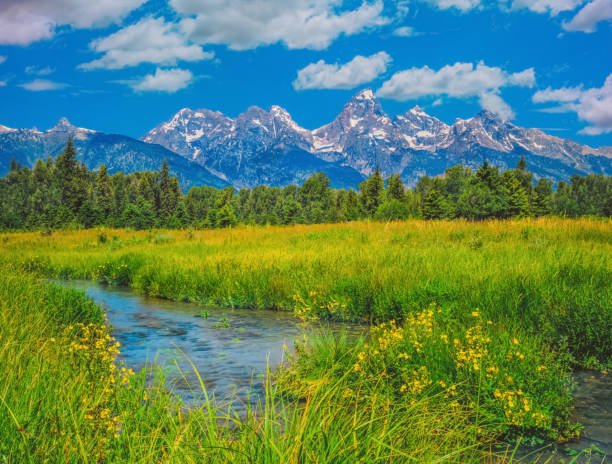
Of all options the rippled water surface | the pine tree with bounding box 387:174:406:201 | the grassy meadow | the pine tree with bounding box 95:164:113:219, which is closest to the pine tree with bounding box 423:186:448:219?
the pine tree with bounding box 387:174:406:201

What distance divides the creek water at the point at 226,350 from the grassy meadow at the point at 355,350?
0.89 feet

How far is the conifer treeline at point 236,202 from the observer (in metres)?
75.6

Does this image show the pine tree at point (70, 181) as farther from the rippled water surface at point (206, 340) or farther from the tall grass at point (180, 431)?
the tall grass at point (180, 431)

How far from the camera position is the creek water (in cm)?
455

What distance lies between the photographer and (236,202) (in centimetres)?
16362

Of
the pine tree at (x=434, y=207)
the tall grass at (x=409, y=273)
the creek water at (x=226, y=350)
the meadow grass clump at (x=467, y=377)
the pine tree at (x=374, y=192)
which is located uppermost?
the pine tree at (x=374, y=192)

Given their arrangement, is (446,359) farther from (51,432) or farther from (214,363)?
(51,432)

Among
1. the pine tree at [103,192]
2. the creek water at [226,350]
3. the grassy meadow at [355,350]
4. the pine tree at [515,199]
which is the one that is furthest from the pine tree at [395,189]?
the creek water at [226,350]

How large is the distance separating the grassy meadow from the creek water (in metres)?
0.27

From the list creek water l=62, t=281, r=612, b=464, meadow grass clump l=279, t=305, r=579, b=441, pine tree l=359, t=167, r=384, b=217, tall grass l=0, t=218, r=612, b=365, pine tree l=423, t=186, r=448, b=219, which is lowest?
creek water l=62, t=281, r=612, b=464

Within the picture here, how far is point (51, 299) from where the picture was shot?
849 cm

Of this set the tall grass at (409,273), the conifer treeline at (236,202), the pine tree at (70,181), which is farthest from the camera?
the pine tree at (70,181)

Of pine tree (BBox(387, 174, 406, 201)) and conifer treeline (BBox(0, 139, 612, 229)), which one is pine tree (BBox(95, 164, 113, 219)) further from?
pine tree (BBox(387, 174, 406, 201))

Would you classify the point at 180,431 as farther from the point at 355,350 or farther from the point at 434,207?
the point at 434,207
